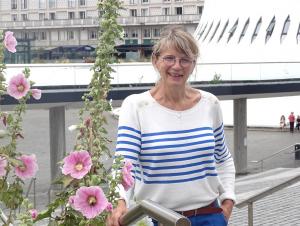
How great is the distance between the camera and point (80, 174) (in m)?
2.70

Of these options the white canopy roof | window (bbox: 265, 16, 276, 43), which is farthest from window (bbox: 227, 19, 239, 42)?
window (bbox: 265, 16, 276, 43)

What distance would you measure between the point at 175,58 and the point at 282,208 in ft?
19.6

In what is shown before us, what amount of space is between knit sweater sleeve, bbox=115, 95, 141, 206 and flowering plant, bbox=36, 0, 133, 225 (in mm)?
350

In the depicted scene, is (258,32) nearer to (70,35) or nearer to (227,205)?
(227,205)

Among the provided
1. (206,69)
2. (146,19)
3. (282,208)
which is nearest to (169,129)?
(282,208)

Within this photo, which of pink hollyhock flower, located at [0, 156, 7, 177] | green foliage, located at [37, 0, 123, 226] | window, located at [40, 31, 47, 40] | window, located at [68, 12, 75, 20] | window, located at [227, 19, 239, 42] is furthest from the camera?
window, located at [40, 31, 47, 40]

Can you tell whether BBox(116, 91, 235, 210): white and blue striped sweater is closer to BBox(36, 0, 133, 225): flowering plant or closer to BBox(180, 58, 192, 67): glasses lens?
BBox(180, 58, 192, 67): glasses lens

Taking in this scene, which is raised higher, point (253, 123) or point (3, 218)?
point (3, 218)

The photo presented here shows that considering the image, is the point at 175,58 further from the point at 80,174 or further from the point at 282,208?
the point at 282,208

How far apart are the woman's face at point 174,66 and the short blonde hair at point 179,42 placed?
0.02m

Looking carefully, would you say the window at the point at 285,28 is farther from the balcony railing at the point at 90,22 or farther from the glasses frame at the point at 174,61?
the balcony railing at the point at 90,22

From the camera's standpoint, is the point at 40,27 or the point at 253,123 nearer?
the point at 253,123

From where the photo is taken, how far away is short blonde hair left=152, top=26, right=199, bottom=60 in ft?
11.4

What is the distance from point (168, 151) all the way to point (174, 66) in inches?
15.7
